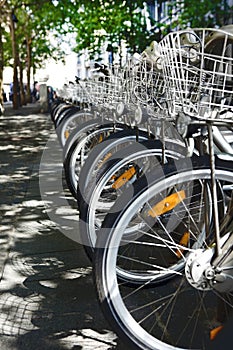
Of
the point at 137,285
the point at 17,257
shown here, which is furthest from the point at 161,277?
the point at 17,257

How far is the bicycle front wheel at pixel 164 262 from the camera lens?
2.19m

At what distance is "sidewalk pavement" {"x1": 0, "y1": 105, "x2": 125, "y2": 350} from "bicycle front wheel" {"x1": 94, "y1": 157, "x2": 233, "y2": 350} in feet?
0.91

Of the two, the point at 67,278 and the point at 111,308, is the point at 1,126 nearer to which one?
the point at 67,278

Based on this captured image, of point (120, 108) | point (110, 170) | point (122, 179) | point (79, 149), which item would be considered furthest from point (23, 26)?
point (110, 170)

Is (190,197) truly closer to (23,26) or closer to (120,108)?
(120,108)

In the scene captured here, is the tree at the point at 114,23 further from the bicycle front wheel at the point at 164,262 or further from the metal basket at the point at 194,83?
the metal basket at the point at 194,83

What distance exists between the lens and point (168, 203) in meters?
2.55

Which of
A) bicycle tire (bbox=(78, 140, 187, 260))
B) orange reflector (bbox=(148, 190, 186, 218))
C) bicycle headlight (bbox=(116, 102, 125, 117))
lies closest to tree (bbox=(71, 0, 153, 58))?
bicycle headlight (bbox=(116, 102, 125, 117))

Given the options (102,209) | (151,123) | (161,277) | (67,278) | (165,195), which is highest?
(151,123)

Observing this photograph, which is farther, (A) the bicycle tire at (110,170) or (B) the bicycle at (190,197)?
(A) the bicycle tire at (110,170)

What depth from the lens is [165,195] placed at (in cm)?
240

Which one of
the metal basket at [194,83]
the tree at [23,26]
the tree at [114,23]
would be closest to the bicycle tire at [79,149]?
the metal basket at [194,83]

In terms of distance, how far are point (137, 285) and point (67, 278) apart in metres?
0.65

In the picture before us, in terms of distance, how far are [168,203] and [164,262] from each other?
3.31ft
